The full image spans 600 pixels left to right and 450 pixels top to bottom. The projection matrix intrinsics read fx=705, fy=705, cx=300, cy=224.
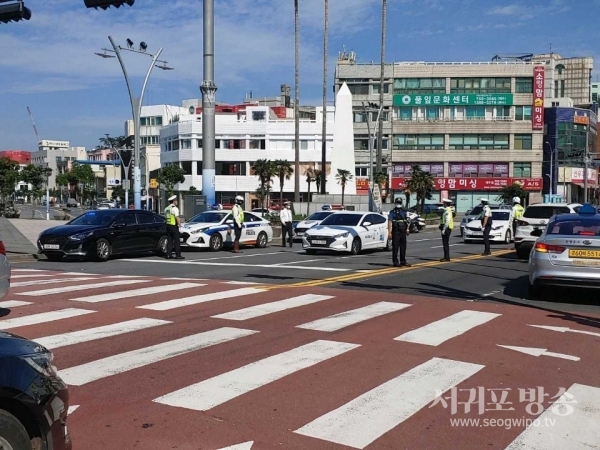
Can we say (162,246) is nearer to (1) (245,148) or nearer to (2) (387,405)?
(2) (387,405)

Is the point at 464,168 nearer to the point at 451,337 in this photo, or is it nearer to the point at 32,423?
the point at 451,337

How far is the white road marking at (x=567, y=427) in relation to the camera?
5.06 meters

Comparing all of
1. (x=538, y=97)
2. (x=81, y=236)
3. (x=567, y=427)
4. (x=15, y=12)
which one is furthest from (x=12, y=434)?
(x=538, y=97)

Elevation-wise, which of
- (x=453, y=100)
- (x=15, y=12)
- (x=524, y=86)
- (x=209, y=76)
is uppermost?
(x=524, y=86)

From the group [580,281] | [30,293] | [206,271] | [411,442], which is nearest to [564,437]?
[411,442]

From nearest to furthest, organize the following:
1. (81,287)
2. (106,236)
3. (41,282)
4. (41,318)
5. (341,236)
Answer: (41,318)
(81,287)
(41,282)
(106,236)
(341,236)

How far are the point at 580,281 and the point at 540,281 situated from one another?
25.1 inches

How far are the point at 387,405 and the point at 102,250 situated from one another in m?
14.8

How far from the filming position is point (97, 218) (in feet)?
66.3

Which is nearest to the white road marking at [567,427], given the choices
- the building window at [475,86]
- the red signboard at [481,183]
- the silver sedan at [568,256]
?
the silver sedan at [568,256]

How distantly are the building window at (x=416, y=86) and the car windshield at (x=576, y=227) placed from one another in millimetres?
74794

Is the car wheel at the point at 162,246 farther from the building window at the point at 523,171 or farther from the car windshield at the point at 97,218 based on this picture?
the building window at the point at 523,171

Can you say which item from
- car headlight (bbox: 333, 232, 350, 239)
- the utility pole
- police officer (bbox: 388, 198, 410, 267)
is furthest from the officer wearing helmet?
police officer (bbox: 388, 198, 410, 267)

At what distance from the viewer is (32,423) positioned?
3.94 metres
